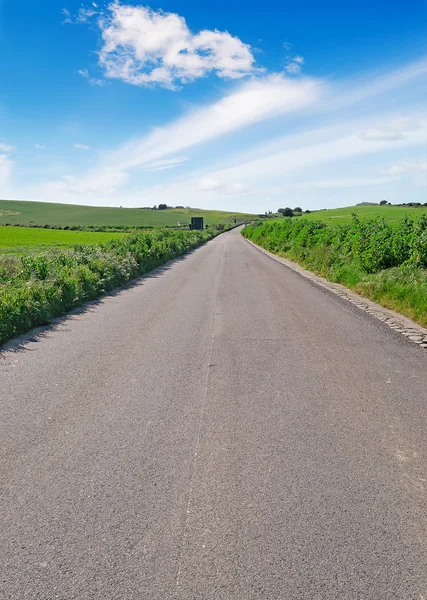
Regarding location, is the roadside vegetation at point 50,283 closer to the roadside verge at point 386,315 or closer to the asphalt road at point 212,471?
the asphalt road at point 212,471

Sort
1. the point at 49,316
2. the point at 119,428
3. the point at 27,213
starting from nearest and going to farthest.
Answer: the point at 119,428
the point at 49,316
the point at 27,213

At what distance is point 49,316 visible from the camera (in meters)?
9.62

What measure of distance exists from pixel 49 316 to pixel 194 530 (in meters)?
7.59

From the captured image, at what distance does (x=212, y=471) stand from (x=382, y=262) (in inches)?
509

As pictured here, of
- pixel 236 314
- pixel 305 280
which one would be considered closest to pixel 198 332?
pixel 236 314

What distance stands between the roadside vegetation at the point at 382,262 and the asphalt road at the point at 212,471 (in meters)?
3.89

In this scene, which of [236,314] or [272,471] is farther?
[236,314]

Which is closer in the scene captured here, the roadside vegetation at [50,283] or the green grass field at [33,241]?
the roadside vegetation at [50,283]

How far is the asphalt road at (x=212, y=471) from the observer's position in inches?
105

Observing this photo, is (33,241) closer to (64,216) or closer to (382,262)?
(382,262)

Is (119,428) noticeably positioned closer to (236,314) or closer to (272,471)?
(272,471)

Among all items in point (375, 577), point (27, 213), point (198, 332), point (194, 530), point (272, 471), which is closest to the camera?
point (375, 577)

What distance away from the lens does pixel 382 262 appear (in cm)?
1495

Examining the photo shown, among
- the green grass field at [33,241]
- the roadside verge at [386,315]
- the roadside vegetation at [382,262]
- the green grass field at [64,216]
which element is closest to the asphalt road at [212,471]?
the roadside verge at [386,315]
